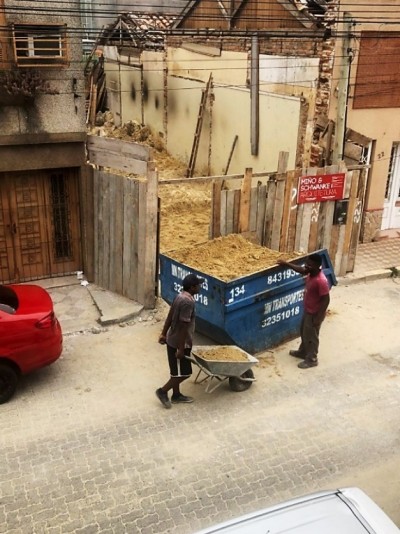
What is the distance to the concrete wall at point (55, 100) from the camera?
9.19 metres

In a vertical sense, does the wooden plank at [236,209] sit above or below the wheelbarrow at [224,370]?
above

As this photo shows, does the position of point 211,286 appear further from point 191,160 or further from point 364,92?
point 191,160

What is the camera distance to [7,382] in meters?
7.25

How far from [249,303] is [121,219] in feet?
9.96

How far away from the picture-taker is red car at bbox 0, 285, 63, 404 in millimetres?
7031

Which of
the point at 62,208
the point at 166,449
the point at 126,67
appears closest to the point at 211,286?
the point at 166,449

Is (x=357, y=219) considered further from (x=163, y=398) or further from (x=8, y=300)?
(x=8, y=300)

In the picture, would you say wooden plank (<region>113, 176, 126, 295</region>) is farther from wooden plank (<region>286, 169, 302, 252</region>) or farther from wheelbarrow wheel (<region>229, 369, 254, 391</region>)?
wheelbarrow wheel (<region>229, 369, 254, 391</region>)

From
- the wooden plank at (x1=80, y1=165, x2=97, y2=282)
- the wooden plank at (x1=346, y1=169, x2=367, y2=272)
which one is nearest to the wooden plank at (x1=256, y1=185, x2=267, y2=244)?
the wooden plank at (x1=346, y1=169, x2=367, y2=272)

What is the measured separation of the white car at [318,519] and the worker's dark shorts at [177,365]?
347 centimetres

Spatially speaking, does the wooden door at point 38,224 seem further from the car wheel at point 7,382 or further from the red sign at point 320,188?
the red sign at point 320,188

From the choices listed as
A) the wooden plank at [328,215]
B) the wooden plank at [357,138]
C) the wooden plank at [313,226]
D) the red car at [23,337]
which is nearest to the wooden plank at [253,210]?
the wooden plank at [313,226]

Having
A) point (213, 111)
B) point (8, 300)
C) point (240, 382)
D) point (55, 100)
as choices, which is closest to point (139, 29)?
point (213, 111)

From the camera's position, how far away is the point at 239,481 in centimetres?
616
